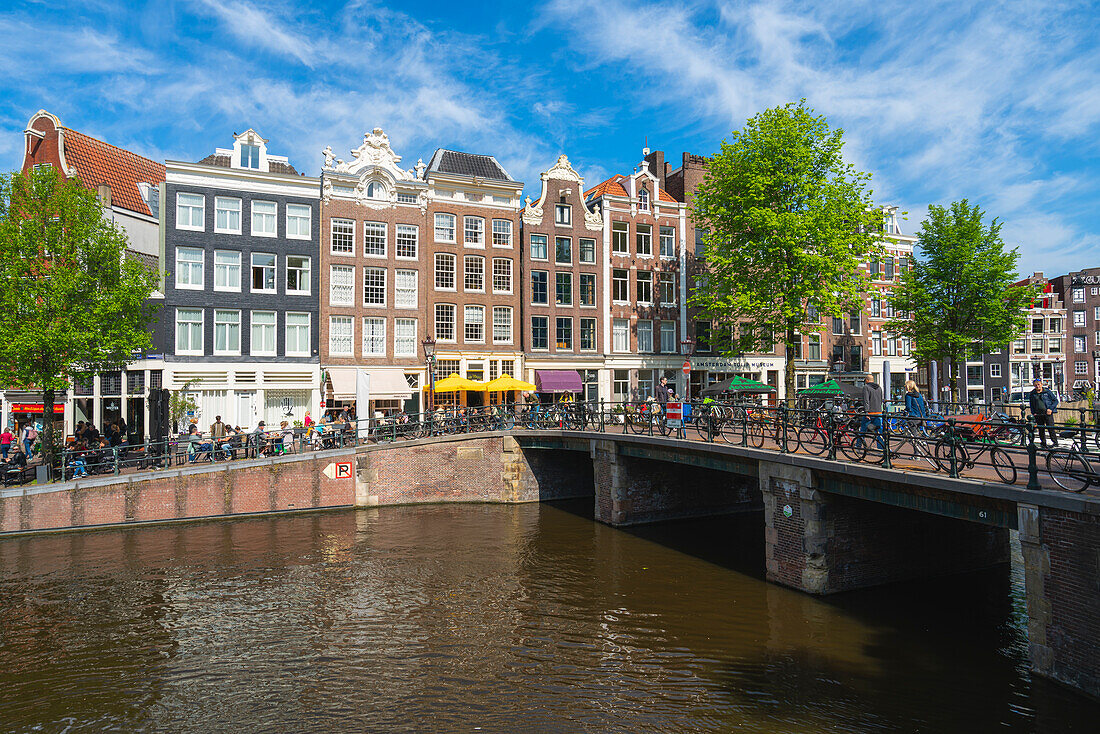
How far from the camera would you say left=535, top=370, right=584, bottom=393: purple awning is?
124 ft

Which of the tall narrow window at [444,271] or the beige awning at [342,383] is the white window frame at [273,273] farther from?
the tall narrow window at [444,271]

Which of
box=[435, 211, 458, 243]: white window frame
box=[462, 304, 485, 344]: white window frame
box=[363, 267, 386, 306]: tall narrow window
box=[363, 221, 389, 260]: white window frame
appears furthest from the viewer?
box=[462, 304, 485, 344]: white window frame

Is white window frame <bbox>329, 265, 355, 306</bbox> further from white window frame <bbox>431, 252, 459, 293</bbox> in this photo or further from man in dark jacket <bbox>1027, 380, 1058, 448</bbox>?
man in dark jacket <bbox>1027, 380, 1058, 448</bbox>

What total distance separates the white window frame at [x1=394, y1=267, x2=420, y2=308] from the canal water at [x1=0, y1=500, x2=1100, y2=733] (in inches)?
702

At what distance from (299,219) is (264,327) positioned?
5.99 m

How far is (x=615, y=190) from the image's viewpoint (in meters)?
41.7

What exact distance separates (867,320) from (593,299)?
22.1 m

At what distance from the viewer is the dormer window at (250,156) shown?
34531 mm

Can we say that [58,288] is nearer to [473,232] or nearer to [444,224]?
[444,224]

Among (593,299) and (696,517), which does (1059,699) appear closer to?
(696,517)

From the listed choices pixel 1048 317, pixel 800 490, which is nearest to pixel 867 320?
pixel 1048 317

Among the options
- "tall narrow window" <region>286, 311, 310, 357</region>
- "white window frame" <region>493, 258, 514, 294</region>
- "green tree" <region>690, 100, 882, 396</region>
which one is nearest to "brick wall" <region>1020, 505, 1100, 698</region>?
"green tree" <region>690, 100, 882, 396</region>

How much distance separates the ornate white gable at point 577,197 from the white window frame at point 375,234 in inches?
322

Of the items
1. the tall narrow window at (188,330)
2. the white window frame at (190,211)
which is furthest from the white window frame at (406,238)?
the tall narrow window at (188,330)
